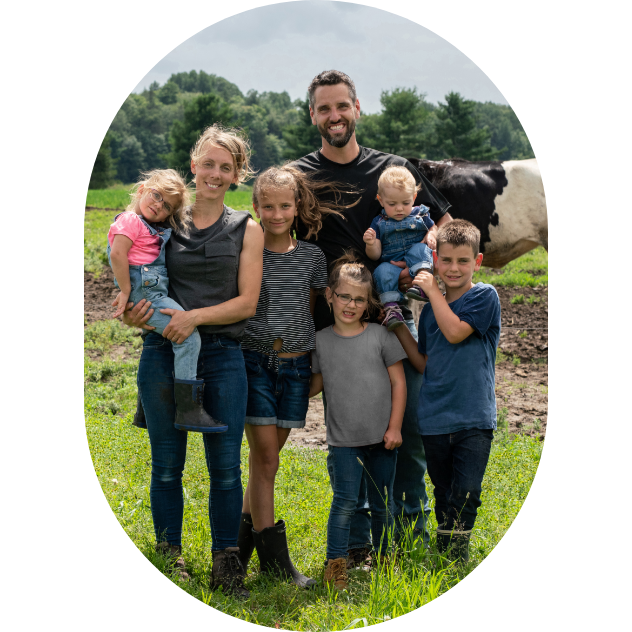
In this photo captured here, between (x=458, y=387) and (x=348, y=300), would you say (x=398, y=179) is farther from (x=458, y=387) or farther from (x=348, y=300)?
(x=458, y=387)

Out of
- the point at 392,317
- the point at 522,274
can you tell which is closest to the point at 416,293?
the point at 392,317

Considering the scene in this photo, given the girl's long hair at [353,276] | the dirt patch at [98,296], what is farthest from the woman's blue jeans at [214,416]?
the dirt patch at [98,296]

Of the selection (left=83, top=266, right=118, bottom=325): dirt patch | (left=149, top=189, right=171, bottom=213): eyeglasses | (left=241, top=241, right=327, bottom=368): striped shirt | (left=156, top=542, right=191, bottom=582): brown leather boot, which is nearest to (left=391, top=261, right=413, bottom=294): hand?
(left=241, top=241, right=327, bottom=368): striped shirt

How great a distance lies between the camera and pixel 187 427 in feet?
9.75

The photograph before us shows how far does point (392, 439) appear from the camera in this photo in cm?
330

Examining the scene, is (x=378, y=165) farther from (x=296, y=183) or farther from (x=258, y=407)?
(x=258, y=407)

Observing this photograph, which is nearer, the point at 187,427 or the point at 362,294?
the point at 187,427

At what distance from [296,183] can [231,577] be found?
1.96 metres

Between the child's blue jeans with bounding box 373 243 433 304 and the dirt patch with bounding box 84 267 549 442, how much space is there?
2.66m

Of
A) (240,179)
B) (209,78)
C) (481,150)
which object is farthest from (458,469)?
(209,78)

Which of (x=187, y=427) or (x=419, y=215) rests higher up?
(x=419, y=215)

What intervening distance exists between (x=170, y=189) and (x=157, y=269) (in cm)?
38

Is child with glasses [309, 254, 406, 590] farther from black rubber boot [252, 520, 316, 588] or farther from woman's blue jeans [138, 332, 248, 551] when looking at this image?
woman's blue jeans [138, 332, 248, 551]

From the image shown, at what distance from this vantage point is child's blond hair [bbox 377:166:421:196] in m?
3.34
